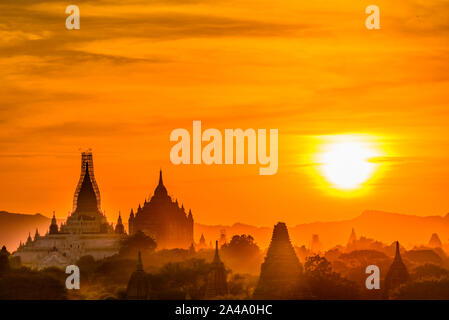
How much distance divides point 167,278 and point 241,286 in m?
11.0

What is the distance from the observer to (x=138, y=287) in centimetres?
16325

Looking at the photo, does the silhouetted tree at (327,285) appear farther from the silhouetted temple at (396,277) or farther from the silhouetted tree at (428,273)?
the silhouetted tree at (428,273)

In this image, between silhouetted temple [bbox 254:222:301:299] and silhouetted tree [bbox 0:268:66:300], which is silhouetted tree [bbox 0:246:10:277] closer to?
silhouetted tree [bbox 0:268:66:300]

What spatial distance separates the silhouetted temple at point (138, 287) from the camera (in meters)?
160

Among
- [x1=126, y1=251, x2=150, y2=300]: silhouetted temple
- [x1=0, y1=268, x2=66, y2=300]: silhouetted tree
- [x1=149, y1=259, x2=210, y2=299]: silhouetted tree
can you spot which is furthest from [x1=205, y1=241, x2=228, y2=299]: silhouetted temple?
[x1=0, y1=268, x2=66, y2=300]: silhouetted tree

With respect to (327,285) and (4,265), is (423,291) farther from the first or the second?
(4,265)

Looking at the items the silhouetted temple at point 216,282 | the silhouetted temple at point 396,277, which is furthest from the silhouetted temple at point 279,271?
the silhouetted temple at point 396,277

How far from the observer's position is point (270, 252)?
152125mm

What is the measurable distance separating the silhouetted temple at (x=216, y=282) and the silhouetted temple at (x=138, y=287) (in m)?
6.26

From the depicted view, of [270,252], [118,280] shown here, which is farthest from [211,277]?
[118,280]

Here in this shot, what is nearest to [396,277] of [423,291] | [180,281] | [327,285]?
[423,291]

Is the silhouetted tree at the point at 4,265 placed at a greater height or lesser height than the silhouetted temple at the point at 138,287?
greater
